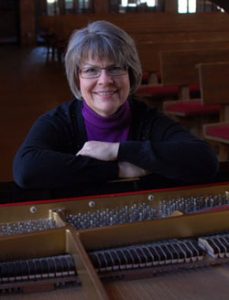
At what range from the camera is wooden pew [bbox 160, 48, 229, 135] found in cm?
514

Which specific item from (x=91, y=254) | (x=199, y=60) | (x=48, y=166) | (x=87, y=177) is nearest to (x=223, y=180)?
(x=87, y=177)

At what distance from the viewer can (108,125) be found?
2.17 metres

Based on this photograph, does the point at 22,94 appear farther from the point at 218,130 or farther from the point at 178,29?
the point at 218,130

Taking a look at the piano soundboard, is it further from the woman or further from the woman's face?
the woman's face

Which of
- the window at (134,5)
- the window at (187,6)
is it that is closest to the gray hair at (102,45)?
the window at (134,5)

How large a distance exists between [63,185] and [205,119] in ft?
11.1

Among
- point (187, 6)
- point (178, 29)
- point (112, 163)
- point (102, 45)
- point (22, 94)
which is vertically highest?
point (187, 6)

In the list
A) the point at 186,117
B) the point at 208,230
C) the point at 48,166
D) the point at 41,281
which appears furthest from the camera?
the point at 186,117

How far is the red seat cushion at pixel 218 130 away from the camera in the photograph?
425cm

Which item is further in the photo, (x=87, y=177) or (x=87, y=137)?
(x=87, y=137)

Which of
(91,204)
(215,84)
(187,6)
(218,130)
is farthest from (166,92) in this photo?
(187,6)

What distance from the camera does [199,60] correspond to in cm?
554

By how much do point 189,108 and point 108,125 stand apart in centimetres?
302

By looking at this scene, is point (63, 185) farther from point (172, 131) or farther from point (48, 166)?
point (172, 131)
